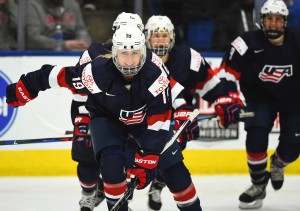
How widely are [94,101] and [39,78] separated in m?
0.42

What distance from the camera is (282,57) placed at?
210 inches

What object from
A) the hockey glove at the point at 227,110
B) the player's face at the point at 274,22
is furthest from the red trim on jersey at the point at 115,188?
the player's face at the point at 274,22

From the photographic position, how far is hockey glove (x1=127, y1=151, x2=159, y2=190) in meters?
4.13

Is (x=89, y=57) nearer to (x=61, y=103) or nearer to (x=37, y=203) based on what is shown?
(x=37, y=203)

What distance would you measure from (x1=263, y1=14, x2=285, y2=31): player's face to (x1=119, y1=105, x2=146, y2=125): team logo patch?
4.50ft

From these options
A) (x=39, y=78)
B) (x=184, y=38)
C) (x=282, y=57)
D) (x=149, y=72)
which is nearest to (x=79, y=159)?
(x=39, y=78)

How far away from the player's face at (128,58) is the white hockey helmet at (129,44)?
0.01 metres

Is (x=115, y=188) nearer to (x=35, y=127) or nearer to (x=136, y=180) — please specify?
(x=136, y=180)

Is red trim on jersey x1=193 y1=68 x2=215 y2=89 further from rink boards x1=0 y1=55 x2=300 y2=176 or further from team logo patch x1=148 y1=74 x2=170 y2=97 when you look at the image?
rink boards x1=0 y1=55 x2=300 y2=176

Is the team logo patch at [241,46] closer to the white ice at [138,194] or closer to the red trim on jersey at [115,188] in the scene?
the white ice at [138,194]

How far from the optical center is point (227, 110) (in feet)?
16.3

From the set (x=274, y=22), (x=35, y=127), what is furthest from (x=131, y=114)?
(x=35, y=127)

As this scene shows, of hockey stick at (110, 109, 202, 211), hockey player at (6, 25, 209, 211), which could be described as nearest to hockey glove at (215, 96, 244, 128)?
hockey stick at (110, 109, 202, 211)

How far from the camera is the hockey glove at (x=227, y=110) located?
4957 millimetres
